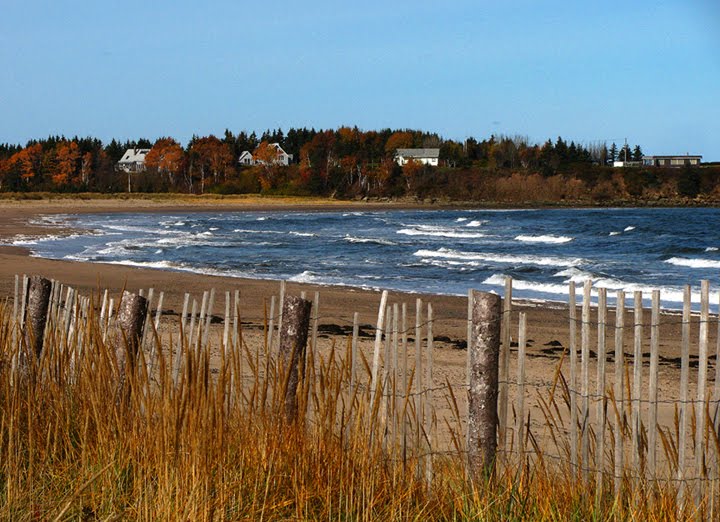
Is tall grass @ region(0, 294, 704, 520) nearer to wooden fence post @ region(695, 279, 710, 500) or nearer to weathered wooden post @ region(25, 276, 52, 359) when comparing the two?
wooden fence post @ region(695, 279, 710, 500)

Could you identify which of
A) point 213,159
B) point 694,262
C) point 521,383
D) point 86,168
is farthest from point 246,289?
point 86,168

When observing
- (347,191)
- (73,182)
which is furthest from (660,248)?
(73,182)

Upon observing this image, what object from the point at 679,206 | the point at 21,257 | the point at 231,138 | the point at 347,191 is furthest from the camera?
the point at 231,138

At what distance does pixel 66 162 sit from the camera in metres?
111

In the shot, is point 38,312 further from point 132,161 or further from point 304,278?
point 132,161

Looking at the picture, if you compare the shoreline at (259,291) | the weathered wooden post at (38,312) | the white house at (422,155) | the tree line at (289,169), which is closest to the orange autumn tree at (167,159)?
the tree line at (289,169)

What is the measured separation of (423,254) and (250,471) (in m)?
25.7

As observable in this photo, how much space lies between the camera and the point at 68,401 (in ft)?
16.6

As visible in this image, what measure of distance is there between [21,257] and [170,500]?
22585mm

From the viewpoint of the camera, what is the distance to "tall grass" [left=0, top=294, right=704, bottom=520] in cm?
404

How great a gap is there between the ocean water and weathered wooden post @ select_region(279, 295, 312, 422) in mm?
12800

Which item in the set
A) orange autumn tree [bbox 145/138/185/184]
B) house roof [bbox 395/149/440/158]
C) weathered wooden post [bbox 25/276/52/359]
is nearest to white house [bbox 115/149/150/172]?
orange autumn tree [bbox 145/138/185/184]

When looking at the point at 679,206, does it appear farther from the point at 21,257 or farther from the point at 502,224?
the point at 21,257

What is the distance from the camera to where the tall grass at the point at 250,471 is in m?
4.04
